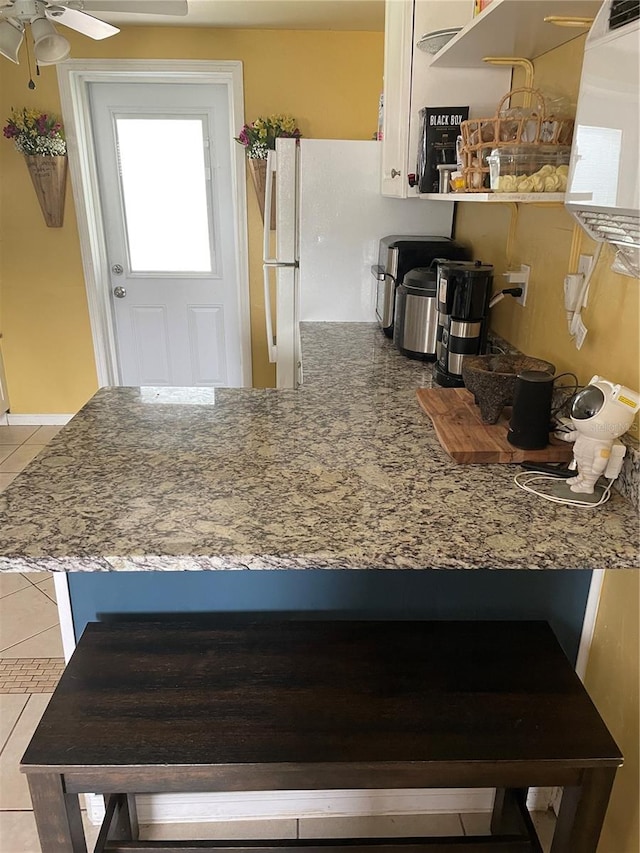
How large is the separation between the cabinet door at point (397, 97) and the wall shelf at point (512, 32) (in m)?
0.16

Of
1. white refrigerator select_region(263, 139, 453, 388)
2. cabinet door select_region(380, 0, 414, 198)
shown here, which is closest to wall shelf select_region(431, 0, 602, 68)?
cabinet door select_region(380, 0, 414, 198)

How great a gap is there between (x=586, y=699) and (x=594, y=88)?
1057 millimetres

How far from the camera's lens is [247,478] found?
1.25 metres

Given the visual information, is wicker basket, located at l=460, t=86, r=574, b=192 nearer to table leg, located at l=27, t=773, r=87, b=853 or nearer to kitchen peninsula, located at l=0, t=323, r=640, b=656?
kitchen peninsula, located at l=0, t=323, r=640, b=656

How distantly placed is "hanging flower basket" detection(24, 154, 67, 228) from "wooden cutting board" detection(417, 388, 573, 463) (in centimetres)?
288

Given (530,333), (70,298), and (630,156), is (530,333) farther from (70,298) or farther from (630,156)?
(70,298)

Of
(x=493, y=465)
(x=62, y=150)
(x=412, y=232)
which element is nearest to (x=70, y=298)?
(x=62, y=150)

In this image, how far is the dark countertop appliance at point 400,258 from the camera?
2.39 m

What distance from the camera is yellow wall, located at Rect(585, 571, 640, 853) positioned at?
123 centimetres

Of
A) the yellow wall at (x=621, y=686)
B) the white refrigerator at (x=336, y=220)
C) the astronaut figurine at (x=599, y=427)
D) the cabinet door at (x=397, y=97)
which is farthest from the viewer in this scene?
the white refrigerator at (x=336, y=220)

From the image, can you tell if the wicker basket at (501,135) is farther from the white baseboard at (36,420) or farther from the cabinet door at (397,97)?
the white baseboard at (36,420)

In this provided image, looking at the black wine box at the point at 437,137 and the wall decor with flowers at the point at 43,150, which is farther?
the wall decor with flowers at the point at 43,150

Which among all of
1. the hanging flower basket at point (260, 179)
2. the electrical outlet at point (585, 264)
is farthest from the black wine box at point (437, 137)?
the hanging flower basket at point (260, 179)

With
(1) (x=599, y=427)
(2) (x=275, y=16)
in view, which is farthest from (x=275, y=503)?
(2) (x=275, y=16)
